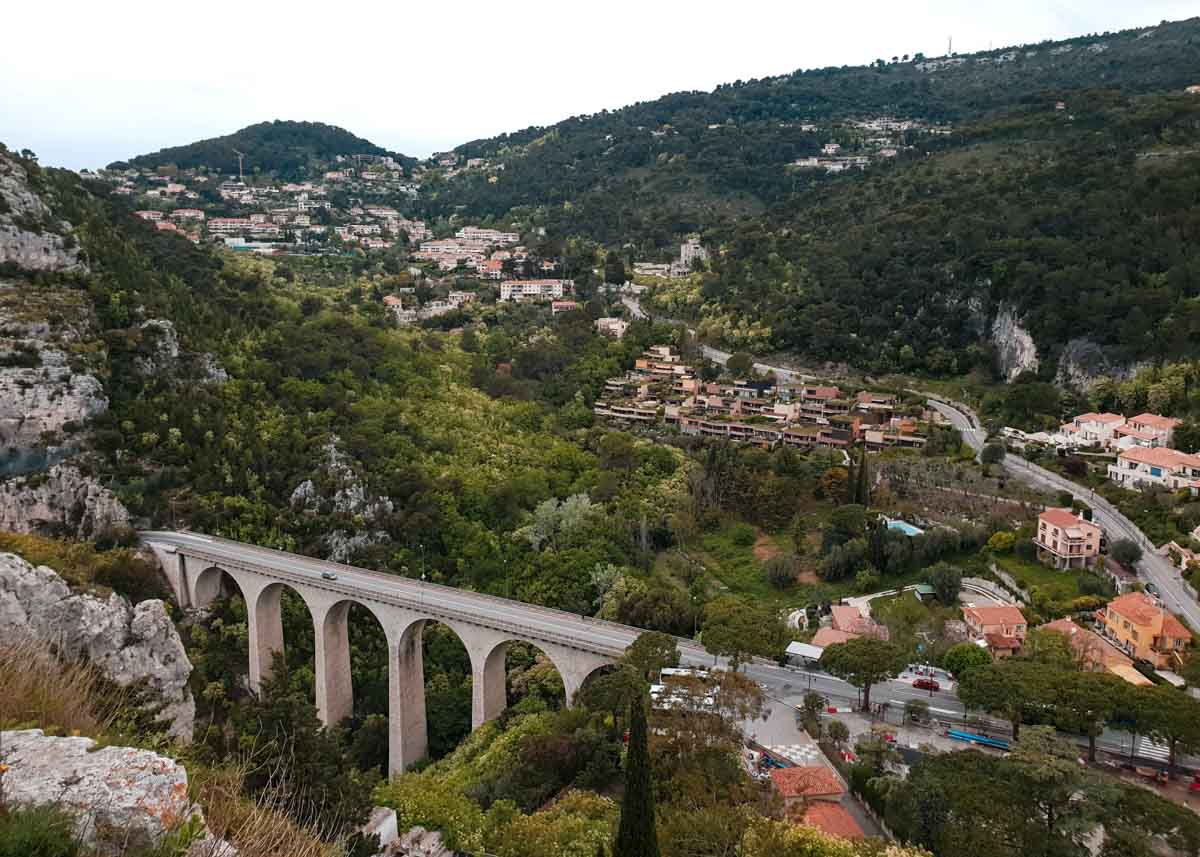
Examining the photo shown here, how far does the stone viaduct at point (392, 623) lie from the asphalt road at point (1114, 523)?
517 inches

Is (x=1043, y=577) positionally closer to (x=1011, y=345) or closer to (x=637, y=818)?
(x=637, y=818)

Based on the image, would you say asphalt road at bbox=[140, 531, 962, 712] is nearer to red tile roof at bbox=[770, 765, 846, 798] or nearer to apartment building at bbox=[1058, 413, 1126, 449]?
red tile roof at bbox=[770, 765, 846, 798]

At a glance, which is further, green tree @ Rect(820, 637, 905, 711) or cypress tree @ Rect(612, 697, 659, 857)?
green tree @ Rect(820, 637, 905, 711)

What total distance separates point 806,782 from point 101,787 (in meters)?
11.6

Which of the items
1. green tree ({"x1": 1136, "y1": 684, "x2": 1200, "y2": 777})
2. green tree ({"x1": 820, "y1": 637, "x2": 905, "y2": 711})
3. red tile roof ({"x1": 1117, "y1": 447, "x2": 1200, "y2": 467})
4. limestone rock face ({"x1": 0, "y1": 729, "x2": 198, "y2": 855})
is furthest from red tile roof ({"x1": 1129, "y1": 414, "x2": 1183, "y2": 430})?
limestone rock face ({"x1": 0, "y1": 729, "x2": 198, "y2": 855})

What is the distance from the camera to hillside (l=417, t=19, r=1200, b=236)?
7538cm

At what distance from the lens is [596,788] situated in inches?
577

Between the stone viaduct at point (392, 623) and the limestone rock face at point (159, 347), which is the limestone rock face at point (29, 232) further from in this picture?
A: the stone viaduct at point (392, 623)

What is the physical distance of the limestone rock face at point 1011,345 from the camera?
37.7 m

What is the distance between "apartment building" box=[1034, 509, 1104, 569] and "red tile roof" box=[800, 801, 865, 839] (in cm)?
1266

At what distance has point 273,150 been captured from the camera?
326 feet

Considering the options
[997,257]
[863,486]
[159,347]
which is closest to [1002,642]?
[863,486]

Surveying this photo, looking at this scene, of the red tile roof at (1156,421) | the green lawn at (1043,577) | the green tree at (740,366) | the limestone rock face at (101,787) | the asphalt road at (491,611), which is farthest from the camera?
the green tree at (740,366)

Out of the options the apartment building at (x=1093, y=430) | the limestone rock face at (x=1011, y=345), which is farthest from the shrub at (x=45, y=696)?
the limestone rock face at (x=1011, y=345)
